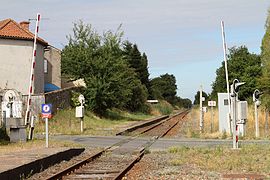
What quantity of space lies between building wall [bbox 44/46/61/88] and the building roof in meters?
7.63

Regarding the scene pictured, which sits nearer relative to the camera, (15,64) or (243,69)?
(15,64)

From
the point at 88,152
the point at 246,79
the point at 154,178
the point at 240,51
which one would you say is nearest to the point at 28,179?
the point at 154,178

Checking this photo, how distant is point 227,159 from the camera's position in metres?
17.1

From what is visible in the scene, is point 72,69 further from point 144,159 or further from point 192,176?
point 192,176

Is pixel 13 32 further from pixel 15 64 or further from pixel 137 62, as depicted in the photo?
pixel 137 62

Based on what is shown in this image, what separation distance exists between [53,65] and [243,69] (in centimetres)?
2949

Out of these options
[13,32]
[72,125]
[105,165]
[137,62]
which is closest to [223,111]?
[72,125]

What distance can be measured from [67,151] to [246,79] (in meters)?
56.1

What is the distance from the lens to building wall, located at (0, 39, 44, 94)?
48.5 metres

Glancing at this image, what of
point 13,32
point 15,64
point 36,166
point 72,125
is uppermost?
point 13,32

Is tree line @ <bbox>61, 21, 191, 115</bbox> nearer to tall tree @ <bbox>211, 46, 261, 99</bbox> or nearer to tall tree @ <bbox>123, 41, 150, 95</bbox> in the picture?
tall tree @ <bbox>211, 46, 261, 99</bbox>

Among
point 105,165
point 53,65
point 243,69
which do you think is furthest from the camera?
point 243,69

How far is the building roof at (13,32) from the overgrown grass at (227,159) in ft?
102

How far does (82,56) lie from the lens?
167 ft
